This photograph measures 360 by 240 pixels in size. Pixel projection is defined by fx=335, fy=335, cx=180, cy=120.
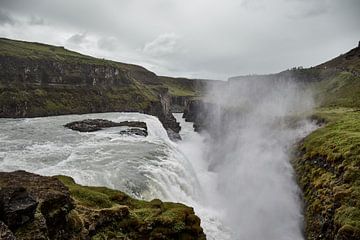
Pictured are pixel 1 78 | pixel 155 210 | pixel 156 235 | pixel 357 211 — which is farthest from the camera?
pixel 1 78

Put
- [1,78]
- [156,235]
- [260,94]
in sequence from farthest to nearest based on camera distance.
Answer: [260,94] < [1,78] < [156,235]

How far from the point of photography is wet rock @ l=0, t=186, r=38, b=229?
11.0m

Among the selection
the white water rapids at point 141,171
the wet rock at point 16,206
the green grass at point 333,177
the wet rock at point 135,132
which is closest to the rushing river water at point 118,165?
the white water rapids at point 141,171

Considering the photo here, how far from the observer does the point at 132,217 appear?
55.7 ft

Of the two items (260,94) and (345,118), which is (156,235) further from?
(260,94)

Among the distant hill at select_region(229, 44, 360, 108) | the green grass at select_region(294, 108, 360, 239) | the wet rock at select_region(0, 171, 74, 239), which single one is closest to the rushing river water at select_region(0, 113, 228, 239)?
the green grass at select_region(294, 108, 360, 239)

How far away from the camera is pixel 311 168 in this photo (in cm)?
3612

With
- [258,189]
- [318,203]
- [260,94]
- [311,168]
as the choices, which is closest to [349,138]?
[311,168]

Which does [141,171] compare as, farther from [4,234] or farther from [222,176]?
[4,234]

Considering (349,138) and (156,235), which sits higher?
(349,138)

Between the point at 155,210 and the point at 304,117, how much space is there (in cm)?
4687

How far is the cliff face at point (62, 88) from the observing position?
4018 inches

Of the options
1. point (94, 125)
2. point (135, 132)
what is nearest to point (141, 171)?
point (135, 132)

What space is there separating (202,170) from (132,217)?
131ft
